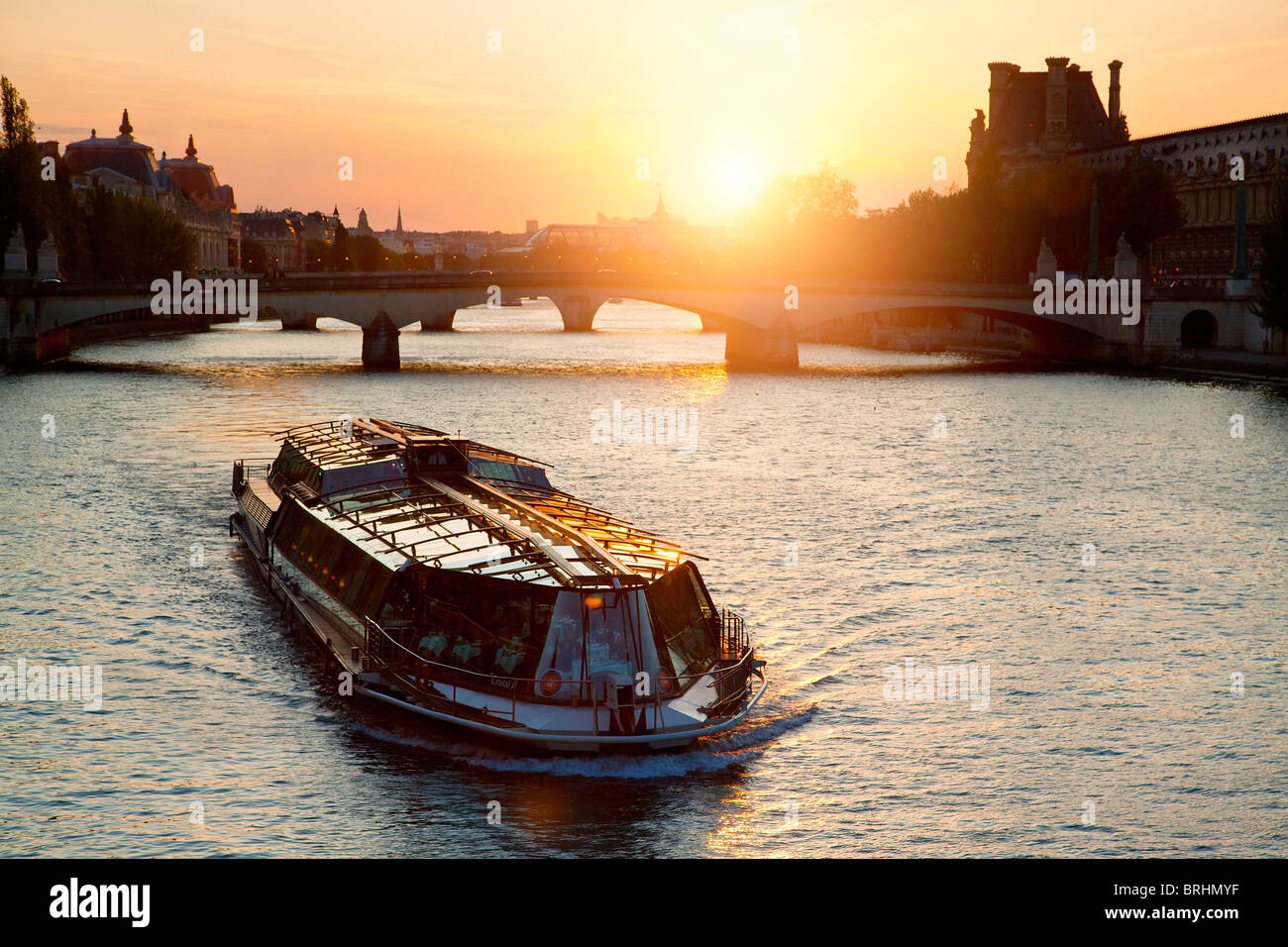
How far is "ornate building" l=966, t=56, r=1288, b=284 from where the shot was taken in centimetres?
10862

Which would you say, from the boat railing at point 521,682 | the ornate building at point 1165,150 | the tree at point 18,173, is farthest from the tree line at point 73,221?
the boat railing at point 521,682

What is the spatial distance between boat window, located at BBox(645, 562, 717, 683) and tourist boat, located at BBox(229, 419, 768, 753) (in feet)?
0.10

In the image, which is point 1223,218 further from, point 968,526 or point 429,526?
point 429,526

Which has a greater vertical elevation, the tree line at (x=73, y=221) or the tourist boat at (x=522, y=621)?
the tree line at (x=73, y=221)

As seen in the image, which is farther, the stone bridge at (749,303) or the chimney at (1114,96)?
the chimney at (1114,96)

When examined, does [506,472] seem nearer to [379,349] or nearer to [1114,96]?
[379,349]

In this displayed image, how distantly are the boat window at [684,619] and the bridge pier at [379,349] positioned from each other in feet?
211

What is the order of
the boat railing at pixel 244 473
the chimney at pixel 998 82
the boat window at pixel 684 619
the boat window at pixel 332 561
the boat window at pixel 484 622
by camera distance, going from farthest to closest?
the chimney at pixel 998 82, the boat railing at pixel 244 473, the boat window at pixel 332 561, the boat window at pixel 684 619, the boat window at pixel 484 622

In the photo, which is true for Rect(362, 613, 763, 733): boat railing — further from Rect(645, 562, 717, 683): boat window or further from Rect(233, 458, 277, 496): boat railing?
Rect(233, 458, 277, 496): boat railing

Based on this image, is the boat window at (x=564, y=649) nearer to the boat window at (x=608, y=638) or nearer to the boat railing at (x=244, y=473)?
the boat window at (x=608, y=638)

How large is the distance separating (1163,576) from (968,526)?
6.22 metres

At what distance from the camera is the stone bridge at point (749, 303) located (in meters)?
86.2
